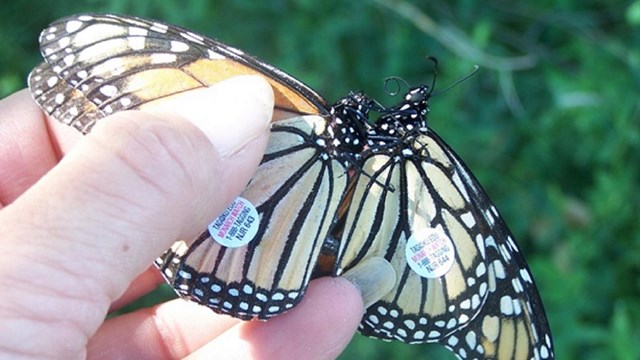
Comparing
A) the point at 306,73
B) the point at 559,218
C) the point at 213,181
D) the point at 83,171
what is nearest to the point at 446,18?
the point at 306,73

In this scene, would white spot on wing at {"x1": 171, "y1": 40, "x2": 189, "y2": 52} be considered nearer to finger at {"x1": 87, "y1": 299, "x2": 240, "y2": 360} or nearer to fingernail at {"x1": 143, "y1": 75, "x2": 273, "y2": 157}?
fingernail at {"x1": 143, "y1": 75, "x2": 273, "y2": 157}

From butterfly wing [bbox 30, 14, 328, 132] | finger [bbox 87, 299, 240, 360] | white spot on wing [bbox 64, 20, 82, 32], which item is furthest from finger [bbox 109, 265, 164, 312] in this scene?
white spot on wing [bbox 64, 20, 82, 32]

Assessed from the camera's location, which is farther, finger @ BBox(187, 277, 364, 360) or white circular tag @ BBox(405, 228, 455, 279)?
white circular tag @ BBox(405, 228, 455, 279)

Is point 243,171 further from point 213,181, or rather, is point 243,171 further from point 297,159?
point 297,159

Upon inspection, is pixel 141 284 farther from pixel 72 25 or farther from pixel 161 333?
pixel 72 25

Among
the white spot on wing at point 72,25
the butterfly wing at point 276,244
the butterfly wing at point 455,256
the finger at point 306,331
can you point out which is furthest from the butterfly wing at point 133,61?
the finger at point 306,331
